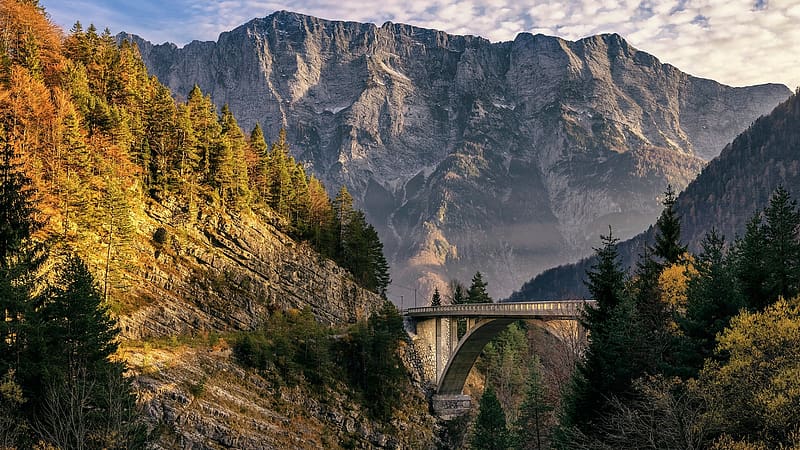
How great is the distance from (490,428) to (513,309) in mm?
13482

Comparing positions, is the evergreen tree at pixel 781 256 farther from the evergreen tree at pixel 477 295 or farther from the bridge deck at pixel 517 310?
the evergreen tree at pixel 477 295

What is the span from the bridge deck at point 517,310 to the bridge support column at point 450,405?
1095 cm

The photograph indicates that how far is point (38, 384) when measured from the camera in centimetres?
2762

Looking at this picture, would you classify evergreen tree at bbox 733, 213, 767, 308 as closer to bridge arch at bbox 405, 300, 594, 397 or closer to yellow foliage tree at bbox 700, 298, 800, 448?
yellow foliage tree at bbox 700, 298, 800, 448

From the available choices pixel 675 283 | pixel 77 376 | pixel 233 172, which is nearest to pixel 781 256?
pixel 675 283

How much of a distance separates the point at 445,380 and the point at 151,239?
137 feet

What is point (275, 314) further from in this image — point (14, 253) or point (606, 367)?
point (606, 367)

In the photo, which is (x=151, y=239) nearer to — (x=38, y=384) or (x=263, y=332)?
(x=263, y=332)

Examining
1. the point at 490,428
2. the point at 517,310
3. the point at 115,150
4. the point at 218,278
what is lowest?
the point at 490,428

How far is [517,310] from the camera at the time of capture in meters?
57.0

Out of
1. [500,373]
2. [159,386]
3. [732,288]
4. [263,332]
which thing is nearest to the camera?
[732,288]

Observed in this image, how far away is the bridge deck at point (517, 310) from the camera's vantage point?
147 feet

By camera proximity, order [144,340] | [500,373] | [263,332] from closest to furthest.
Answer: [144,340] → [263,332] → [500,373]

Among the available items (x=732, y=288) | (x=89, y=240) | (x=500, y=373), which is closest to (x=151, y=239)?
(x=89, y=240)
